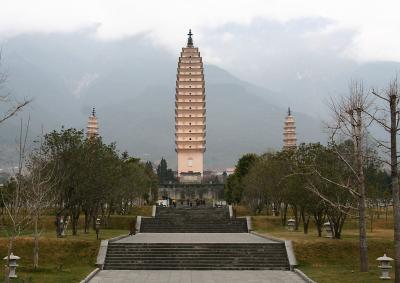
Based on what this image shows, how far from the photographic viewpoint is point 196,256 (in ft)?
94.3

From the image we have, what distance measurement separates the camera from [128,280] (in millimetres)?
23219

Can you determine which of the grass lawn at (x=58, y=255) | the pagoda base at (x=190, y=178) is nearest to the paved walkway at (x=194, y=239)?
the grass lawn at (x=58, y=255)

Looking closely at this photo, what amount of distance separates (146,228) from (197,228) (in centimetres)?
418

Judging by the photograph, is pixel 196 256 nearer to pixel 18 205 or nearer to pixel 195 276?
pixel 195 276

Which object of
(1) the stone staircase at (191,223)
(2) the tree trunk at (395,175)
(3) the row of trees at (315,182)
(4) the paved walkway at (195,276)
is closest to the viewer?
(2) the tree trunk at (395,175)

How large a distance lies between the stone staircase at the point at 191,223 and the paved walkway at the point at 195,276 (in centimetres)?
2191

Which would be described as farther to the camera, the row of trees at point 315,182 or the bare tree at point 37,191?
the row of trees at point 315,182

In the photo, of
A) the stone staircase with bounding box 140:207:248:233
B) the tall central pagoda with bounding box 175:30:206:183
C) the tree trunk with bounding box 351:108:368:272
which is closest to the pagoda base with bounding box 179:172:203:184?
the tall central pagoda with bounding box 175:30:206:183

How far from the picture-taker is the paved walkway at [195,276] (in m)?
23.1

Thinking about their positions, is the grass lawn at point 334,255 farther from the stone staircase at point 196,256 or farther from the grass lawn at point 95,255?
the stone staircase at point 196,256

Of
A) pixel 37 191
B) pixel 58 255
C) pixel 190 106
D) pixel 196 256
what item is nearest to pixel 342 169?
pixel 196 256

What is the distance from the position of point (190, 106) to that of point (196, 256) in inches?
3069

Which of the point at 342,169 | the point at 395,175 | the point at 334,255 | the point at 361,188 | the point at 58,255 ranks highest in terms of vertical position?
the point at 342,169

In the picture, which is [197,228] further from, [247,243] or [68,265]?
[68,265]
